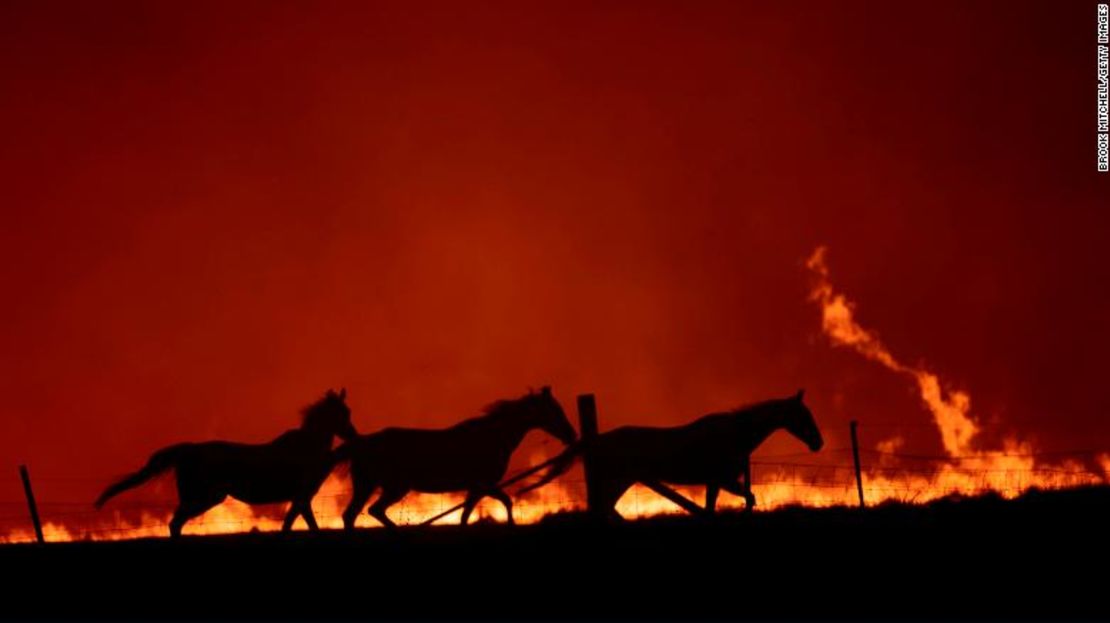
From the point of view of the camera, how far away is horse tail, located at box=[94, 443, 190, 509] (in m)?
18.1

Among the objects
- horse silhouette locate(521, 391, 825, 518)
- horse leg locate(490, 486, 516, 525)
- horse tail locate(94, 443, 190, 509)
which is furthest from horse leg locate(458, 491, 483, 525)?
horse tail locate(94, 443, 190, 509)

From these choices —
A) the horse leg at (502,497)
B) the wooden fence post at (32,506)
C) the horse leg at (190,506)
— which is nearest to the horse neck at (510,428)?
the horse leg at (502,497)

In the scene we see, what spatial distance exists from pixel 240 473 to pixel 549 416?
14.8ft

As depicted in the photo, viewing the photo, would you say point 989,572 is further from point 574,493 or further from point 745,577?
point 574,493

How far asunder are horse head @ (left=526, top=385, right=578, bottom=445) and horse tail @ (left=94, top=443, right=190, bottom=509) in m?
5.01

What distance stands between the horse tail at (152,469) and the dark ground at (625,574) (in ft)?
17.9

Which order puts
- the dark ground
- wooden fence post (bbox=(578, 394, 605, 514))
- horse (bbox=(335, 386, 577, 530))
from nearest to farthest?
the dark ground, wooden fence post (bbox=(578, 394, 605, 514)), horse (bbox=(335, 386, 577, 530))

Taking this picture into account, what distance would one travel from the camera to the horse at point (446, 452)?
1748cm

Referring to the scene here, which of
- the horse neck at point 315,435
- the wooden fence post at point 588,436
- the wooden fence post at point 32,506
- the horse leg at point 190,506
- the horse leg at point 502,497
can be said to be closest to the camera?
the wooden fence post at point 588,436

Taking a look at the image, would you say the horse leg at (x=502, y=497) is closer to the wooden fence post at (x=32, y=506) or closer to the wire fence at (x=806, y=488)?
the wire fence at (x=806, y=488)

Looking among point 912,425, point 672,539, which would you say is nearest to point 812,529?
point 672,539

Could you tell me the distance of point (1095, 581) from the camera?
9750mm

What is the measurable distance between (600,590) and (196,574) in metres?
3.54

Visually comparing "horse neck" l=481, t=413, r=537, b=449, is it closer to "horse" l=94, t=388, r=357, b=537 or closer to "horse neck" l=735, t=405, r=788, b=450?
"horse" l=94, t=388, r=357, b=537
